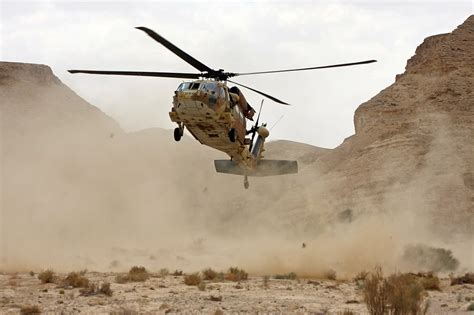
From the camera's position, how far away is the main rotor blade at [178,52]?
1681cm

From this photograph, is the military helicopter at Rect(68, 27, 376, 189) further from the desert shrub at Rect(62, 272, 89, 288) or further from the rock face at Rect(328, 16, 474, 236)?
the rock face at Rect(328, 16, 474, 236)

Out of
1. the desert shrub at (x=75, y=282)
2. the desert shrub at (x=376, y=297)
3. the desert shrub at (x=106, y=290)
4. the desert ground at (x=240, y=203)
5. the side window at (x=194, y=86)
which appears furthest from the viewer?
the desert ground at (x=240, y=203)

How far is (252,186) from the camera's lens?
6412 cm

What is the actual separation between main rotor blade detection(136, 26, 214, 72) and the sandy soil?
6.72 m

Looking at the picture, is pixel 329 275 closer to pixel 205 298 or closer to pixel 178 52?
pixel 205 298

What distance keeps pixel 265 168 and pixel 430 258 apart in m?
17.5

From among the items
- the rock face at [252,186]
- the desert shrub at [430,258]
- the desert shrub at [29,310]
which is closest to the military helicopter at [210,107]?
the desert shrub at [29,310]

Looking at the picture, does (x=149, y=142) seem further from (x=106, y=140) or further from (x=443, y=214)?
(x=443, y=214)

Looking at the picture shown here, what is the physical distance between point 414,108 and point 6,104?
137 ft

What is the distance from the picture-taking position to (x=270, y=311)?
1579 centimetres

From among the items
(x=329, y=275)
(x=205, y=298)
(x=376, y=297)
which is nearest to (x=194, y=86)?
(x=205, y=298)

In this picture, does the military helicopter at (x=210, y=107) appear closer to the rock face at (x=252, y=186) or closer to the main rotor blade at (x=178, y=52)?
the main rotor blade at (x=178, y=52)

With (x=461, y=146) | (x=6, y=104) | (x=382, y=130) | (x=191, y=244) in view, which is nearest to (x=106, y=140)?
(x=6, y=104)

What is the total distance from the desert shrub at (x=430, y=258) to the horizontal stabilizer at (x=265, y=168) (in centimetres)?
1621
